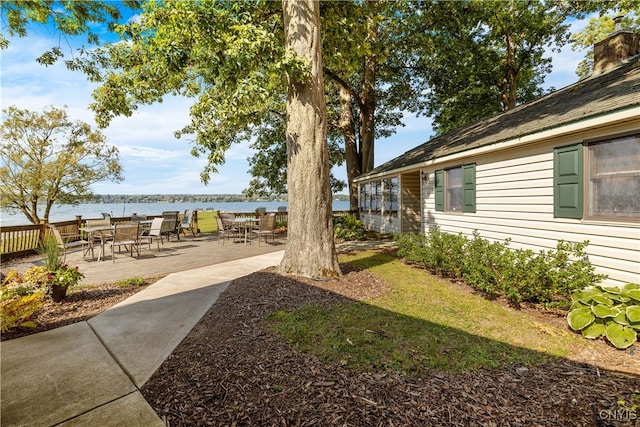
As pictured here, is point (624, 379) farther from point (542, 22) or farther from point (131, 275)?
point (542, 22)

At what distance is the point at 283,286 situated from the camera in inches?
200

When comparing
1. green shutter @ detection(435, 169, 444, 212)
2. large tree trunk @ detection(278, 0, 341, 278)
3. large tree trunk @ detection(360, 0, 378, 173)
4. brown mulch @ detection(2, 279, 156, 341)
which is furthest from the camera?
large tree trunk @ detection(360, 0, 378, 173)

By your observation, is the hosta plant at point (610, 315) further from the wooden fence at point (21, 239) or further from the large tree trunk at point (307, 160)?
the wooden fence at point (21, 239)

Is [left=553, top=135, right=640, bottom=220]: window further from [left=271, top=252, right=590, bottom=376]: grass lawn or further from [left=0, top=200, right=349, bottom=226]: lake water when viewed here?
[left=0, top=200, right=349, bottom=226]: lake water

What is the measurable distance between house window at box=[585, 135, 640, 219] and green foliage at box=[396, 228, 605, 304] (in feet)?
2.31

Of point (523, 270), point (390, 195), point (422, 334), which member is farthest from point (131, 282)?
point (390, 195)

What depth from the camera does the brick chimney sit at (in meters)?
7.46

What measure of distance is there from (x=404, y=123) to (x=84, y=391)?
22067 millimetres

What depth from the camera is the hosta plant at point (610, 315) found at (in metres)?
3.29

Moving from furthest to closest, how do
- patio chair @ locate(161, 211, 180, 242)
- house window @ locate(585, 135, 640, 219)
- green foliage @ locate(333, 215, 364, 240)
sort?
Result: green foliage @ locate(333, 215, 364, 240), patio chair @ locate(161, 211, 180, 242), house window @ locate(585, 135, 640, 219)

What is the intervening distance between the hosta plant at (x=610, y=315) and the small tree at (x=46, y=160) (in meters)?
18.1

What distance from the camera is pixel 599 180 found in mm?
4750

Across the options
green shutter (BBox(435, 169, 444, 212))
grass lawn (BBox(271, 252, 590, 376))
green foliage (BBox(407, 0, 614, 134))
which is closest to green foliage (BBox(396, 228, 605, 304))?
grass lawn (BBox(271, 252, 590, 376))

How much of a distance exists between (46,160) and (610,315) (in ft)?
62.3
